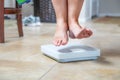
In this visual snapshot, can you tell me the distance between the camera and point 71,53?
117 centimetres

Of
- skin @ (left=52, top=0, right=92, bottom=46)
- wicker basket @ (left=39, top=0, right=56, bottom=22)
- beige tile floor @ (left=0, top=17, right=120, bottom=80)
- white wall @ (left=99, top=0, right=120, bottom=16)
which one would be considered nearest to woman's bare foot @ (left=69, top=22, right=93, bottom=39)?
skin @ (left=52, top=0, right=92, bottom=46)

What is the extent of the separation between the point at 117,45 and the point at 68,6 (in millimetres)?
478

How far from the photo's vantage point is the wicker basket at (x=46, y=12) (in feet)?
10.4

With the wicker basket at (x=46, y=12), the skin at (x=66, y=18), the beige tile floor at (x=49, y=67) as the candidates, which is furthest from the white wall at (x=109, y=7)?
the skin at (x=66, y=18)

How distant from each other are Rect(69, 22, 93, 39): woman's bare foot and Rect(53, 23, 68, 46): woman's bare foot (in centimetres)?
3

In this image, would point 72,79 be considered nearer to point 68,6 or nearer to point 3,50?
point 68,6

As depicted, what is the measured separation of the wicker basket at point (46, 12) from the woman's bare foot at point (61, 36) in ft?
6.25

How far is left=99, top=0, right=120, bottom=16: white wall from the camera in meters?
4.28

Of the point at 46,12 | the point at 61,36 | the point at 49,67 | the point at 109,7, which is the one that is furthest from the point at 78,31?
the point at 109,7

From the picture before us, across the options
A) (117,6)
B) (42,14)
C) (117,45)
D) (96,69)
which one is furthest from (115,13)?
(96,69)

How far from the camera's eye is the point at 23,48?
4.89 feet

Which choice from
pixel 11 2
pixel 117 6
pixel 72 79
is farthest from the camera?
pixel 117 6

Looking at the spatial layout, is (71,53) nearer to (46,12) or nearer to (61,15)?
(61,15)

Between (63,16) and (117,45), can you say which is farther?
(117,45)
